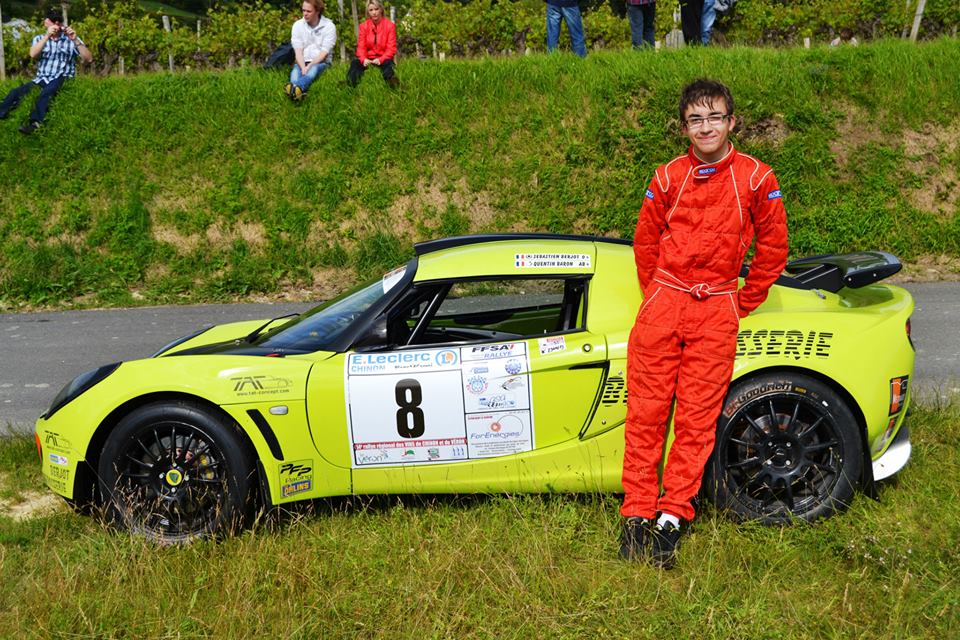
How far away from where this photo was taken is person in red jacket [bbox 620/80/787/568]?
13.6 feet

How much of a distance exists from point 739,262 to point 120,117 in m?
10.6

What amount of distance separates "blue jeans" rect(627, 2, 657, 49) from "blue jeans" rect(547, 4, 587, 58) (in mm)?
834

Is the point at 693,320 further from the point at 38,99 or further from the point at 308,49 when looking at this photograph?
the point at 38,99

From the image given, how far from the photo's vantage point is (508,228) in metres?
11.8

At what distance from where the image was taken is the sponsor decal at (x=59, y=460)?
176 inches

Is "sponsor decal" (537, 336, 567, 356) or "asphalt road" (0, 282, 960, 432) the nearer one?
"sponsor decal" (537, 336, 567, 356)

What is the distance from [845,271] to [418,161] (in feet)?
26.9

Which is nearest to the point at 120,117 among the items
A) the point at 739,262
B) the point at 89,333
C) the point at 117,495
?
the point at 89,333

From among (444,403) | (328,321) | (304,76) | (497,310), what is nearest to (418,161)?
(304,76)

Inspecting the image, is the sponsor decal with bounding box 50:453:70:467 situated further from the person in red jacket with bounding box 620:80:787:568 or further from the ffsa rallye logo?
the person in red jacket with bounding box 620:80:787:568

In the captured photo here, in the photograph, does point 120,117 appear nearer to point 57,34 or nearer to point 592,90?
point 57,34

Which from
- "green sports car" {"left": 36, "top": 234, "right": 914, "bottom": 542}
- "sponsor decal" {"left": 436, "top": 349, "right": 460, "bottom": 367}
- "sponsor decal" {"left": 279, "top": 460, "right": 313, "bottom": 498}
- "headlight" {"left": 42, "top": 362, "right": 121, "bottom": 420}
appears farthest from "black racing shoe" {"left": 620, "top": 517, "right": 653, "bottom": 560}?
"headlight" {"left": 42, "top": 362, "right": 121, "bottom": 420}

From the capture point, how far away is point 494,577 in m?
3.86

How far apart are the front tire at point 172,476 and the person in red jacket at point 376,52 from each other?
29.4 ft
